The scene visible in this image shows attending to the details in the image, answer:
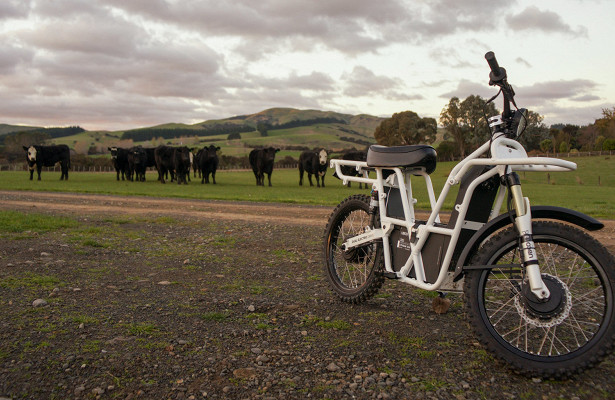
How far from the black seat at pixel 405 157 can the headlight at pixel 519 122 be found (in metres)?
0.74

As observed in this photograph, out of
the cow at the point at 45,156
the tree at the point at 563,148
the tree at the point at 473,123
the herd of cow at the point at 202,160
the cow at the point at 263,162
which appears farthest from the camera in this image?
the tree at the point at 563,148

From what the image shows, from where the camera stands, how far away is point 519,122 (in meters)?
3.71

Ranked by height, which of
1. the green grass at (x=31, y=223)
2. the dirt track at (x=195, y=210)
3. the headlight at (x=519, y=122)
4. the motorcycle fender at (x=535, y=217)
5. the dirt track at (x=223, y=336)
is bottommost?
the dirt track at (x=223, y=336)

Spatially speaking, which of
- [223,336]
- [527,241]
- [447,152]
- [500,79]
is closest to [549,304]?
[527,241]

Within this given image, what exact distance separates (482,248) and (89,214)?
38.8ft

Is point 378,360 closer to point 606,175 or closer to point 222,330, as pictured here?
point 222,330

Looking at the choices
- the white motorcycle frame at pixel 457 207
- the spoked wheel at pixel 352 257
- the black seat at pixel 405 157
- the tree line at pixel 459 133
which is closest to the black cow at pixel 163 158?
the spoked wheel at pixel 352 257

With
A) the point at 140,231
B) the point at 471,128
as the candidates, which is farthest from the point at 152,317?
the point at 471,128

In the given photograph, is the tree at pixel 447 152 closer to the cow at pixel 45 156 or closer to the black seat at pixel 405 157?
the cow at pixel 45 156

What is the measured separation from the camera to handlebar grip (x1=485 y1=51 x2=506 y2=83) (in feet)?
12.1

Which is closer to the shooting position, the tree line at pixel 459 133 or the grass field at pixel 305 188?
the grass field at pixel 305 188

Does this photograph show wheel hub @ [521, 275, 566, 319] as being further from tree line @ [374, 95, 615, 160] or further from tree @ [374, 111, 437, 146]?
tree @ [374, 111, 437, 146]

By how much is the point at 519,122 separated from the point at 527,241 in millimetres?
974

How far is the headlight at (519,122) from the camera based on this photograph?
3707mm
